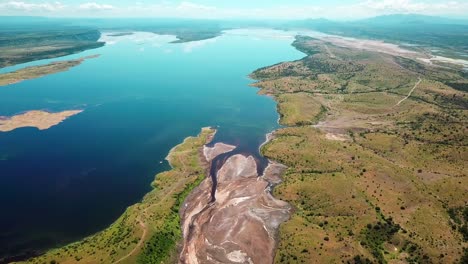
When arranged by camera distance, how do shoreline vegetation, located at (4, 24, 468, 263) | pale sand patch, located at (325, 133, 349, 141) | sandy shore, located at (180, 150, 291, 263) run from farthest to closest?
1. pale sand patch, located at (325, 133, 349, 141)
2. sandy shore, located at (180, 150, 291, 263)
3. shoreline vegetation, located at (4, 24, 468, 263)

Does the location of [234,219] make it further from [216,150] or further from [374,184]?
[216,150]

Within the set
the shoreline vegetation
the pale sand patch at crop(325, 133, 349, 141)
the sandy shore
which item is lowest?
the sandy shore

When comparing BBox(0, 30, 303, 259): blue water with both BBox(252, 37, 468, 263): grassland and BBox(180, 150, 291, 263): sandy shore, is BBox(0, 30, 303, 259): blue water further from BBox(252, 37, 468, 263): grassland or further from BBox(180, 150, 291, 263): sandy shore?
BBox(252, 37, 468, 263): grassland

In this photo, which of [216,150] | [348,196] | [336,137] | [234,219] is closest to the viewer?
[234,219]

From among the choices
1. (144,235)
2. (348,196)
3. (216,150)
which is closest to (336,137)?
(348,196)

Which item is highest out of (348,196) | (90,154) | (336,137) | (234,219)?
(348,196)

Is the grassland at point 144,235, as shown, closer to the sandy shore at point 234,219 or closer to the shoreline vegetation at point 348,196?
the shoreline vegetation at point 348,196

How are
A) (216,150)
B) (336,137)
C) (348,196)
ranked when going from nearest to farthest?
1. (348,196)
2. (216,150)
3. (336,137)

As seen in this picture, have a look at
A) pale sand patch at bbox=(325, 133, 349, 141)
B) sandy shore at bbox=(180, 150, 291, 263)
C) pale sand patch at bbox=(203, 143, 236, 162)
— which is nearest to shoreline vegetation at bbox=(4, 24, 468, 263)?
pale sand patch at bbox=(325, 133, 349, 141)
